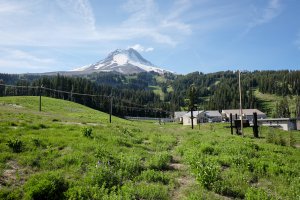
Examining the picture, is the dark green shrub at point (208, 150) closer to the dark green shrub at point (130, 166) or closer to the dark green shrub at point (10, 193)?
the dark green shrub at point (130, 166)

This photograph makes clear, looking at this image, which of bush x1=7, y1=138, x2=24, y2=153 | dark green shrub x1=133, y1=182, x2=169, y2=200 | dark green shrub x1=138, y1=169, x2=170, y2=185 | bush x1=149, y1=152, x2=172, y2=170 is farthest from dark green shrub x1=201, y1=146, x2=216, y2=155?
bush x1=7, y1=138, x2=24, y2=153

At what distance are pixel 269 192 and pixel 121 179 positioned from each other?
6.41 m

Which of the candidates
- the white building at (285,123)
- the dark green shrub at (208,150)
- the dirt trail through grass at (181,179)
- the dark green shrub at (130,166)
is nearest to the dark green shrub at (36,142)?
the dark green shrub at (130,166)

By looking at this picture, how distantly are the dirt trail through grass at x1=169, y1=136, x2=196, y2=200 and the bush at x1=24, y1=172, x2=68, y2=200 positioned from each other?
4311 mm

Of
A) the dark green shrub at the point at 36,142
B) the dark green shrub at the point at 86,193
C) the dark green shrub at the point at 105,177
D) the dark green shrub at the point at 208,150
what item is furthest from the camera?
the dark green shrub at the point at 208,150

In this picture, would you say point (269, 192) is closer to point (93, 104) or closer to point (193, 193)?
point (193, 193)

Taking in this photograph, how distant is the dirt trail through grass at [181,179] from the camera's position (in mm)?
10883

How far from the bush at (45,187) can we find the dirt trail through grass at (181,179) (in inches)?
170

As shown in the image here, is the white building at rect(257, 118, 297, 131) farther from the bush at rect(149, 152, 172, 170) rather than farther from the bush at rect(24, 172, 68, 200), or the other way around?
the bush at rect(24, 172, 68, 200)

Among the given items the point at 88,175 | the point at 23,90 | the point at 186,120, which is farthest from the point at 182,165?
the point at 23,90

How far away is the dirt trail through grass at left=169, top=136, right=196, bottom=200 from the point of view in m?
10.9

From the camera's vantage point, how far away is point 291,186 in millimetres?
11969

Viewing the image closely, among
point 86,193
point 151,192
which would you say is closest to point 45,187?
point 86,193

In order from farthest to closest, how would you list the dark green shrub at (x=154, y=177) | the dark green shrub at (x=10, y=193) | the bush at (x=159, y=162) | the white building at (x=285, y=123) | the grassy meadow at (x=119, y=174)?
the white building at (x=285, y=123)
the bush at (x=159, y=162)
the dark green shrub at (x=154, y=177)
the grassy meadow at (x=119, y=174)
the dark green shrub at (x=10, y=193)
